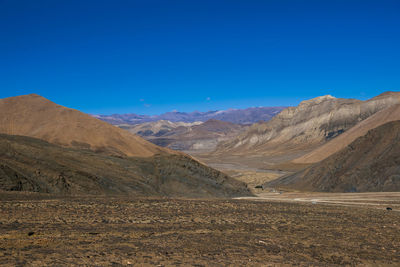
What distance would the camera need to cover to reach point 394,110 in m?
95.7

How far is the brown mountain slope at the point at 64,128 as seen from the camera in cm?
6694

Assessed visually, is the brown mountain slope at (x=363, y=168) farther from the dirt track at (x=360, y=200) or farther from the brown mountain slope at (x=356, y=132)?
the brown mountain slope at (x=356, y=132)

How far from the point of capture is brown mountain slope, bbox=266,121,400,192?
1756 inches

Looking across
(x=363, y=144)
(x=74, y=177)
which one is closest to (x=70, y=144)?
(x=74, y=177)

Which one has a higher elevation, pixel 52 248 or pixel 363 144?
pixel 363 144

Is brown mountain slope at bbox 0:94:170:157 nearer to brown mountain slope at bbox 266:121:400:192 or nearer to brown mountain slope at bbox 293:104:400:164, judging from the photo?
brown mountain slope at bbox 266:121:400:192

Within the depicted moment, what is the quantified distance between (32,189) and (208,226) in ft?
46.4

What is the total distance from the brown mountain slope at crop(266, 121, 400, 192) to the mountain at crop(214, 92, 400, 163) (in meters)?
74.9

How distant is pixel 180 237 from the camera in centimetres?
1130

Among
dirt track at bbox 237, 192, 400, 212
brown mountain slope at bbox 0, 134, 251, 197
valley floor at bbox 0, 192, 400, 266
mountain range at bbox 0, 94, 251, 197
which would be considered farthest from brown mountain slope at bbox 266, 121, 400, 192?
valley floor at bbox 0, 192, 400, 266

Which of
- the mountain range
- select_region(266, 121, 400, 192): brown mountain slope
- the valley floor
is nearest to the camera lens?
the valley floor

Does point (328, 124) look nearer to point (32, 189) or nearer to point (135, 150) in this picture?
point (135, 150)

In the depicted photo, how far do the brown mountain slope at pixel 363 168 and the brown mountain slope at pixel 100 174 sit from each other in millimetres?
14967

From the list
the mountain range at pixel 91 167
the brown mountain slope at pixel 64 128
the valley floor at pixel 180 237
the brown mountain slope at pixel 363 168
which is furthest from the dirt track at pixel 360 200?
the brown mountain slope at pixel 64 128
